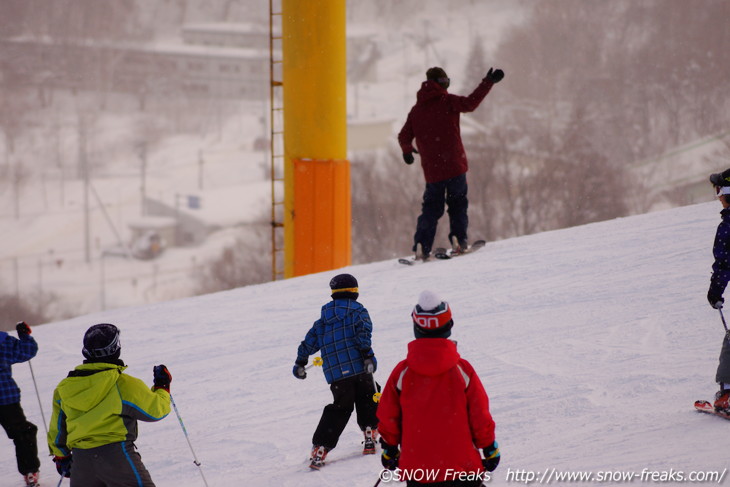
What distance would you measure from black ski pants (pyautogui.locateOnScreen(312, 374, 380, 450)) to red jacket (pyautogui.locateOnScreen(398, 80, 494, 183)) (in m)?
3.54

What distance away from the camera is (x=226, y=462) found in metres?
5.06

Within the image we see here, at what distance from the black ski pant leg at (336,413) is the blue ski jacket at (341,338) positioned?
7cm

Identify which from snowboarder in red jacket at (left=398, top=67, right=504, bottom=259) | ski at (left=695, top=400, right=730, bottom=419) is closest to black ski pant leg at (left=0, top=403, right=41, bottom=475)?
ski at (left=695, top=400, right=730, bottom=419)

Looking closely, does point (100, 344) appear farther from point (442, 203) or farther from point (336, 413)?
point (442, 203)

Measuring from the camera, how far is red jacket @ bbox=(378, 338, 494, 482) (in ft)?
10.4

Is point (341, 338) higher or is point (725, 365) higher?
point (341, 338)

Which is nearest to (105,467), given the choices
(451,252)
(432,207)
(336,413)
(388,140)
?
(336,413)

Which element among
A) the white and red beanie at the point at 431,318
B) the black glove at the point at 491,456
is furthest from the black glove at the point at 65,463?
the black glove at the point at 491,456

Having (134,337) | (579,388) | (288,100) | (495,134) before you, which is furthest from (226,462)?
(495,134)

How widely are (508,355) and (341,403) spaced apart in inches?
73.8

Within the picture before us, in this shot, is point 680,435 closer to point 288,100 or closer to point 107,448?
point 107,448

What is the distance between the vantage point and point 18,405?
16.7 ft

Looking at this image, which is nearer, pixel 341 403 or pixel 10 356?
pixel 341 403

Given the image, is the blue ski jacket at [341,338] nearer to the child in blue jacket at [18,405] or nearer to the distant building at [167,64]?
the child in blue jacket at [18,405]
